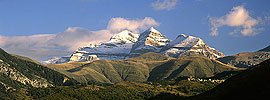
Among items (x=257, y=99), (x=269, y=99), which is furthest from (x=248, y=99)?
(x=269, y=99)

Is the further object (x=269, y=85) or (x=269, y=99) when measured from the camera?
(x=269, y=85)

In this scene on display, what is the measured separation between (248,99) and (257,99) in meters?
11.5

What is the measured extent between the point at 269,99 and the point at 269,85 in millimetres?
25075

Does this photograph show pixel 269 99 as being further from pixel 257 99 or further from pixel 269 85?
pixel 269 85

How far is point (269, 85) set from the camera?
198375mm

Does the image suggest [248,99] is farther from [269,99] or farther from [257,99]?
[269,99]

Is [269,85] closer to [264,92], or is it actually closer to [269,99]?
[264,92]

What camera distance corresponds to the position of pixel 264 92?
624ft

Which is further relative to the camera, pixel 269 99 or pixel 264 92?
pixel 264 92

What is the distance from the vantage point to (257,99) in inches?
7397

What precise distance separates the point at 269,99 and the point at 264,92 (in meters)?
15.0

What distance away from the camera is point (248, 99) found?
199125 millimetres

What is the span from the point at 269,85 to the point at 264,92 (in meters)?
10.8

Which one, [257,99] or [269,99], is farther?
[257,99]
